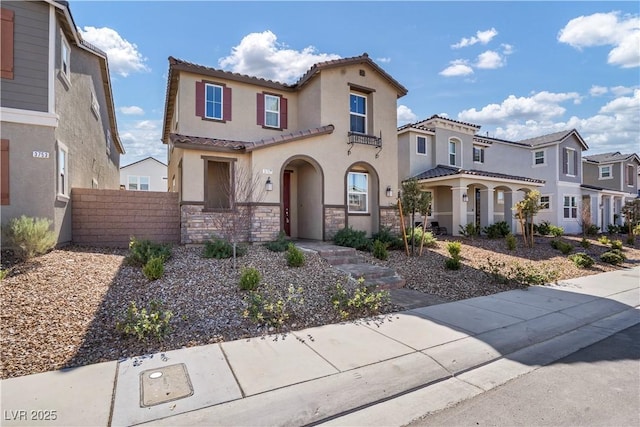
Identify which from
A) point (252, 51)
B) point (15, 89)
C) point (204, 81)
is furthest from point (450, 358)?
point (252, 51)

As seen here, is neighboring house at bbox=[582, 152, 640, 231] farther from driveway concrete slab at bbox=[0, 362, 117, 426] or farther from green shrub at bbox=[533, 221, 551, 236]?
driveway concrete slab at bbox=[0, 362, 117, 426]

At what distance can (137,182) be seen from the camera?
114 feet

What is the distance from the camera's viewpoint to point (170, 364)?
411cm

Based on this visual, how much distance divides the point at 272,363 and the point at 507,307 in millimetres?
5266

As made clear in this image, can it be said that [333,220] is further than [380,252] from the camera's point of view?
→ Yes

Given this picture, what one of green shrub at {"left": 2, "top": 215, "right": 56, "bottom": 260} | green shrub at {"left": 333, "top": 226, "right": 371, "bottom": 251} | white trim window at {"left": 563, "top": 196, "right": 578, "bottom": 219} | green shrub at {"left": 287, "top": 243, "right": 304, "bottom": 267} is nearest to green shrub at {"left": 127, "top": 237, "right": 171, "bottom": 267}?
green shrub at {"left": 2, "top": 215, "right": 56, "bottom": 260}

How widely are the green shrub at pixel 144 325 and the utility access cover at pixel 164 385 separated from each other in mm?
829

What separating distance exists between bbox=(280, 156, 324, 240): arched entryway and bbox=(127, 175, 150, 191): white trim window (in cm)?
2665

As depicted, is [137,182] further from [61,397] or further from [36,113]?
[61,397]

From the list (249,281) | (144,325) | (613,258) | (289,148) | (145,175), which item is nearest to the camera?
(144,325)

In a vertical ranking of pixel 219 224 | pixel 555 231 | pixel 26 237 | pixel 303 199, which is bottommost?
pixel 555 231

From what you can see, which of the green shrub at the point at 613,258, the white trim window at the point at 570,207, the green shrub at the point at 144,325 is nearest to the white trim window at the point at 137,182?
the green shrub at the point at 144,325

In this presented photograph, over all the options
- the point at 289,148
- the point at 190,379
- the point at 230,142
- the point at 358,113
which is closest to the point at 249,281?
the point at 190,379

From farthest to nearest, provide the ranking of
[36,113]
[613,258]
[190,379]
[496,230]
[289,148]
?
[496,230], [613,258], [289,148], [36,113], [190,379]
